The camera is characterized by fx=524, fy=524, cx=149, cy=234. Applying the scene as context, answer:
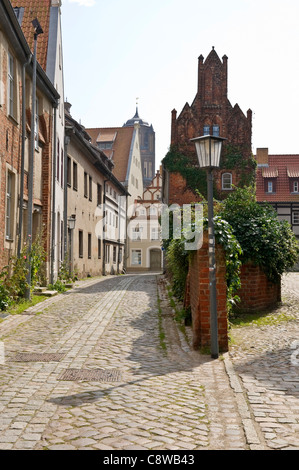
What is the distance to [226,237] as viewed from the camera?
8.02 m

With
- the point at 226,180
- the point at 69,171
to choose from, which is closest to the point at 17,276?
the point at 69,171

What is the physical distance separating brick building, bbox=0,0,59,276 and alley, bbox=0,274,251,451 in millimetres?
3765

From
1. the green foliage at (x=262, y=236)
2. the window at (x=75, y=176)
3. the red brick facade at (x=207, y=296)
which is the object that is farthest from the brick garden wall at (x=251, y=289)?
the window at (x=75, y=176)

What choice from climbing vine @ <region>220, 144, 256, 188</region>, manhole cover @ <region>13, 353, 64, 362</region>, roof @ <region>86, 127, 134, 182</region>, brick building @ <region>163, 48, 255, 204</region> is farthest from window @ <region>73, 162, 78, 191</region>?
roof @ <region>86, 127, 134, 182</region>

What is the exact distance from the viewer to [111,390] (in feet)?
18.7

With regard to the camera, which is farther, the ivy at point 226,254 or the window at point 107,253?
the window at point 107,253

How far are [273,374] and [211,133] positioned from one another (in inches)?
1090

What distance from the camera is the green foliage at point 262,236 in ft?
37.5

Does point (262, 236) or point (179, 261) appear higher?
point (262, 236)

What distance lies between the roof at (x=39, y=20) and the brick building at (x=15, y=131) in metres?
2.34

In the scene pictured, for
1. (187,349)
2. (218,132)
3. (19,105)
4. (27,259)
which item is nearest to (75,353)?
(187,349)

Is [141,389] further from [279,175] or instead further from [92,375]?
[279,175]

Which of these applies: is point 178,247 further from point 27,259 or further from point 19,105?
point 19,105

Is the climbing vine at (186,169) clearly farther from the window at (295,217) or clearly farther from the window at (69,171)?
the window at (69,171)
